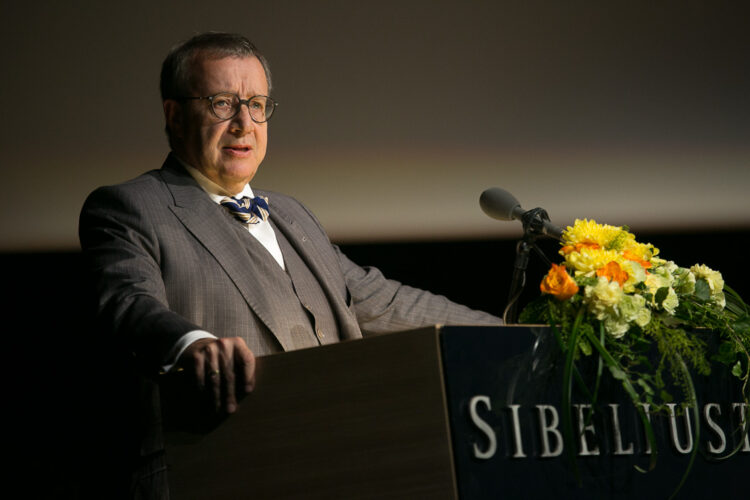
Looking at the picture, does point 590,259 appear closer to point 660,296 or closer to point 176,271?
point 660,296

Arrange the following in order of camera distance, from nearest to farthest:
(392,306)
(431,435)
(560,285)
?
(431,435), (560,285), (392,306)

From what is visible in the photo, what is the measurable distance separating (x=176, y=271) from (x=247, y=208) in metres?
0.35

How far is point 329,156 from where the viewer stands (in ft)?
9.75

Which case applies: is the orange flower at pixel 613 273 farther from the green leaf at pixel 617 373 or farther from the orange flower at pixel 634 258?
the green leaf at pixel 617 373

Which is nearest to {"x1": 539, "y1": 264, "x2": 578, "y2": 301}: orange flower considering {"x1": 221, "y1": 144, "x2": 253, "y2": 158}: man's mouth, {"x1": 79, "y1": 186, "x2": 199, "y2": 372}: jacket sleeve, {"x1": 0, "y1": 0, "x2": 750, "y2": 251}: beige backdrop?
{"x1": 79, "y1": 186, "x2": 199, "y2": 372}: jacket sleeve

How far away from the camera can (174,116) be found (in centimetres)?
223

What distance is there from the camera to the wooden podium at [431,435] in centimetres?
124

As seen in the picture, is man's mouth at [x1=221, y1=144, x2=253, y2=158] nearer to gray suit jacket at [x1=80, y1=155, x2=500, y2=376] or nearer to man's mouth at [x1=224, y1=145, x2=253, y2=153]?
man's mouth at [x1=224, y1=145, x2=253, y2=153]

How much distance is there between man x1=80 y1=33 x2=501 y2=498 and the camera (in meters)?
1.55

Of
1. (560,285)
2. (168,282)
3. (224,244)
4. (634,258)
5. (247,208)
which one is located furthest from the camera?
(247,208)

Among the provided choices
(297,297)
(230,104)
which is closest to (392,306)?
(297,297)

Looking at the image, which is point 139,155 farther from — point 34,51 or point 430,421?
point 430,421

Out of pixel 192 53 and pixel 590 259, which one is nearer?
pixel 590 259

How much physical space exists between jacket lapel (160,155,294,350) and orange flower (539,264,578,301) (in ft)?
2.20
